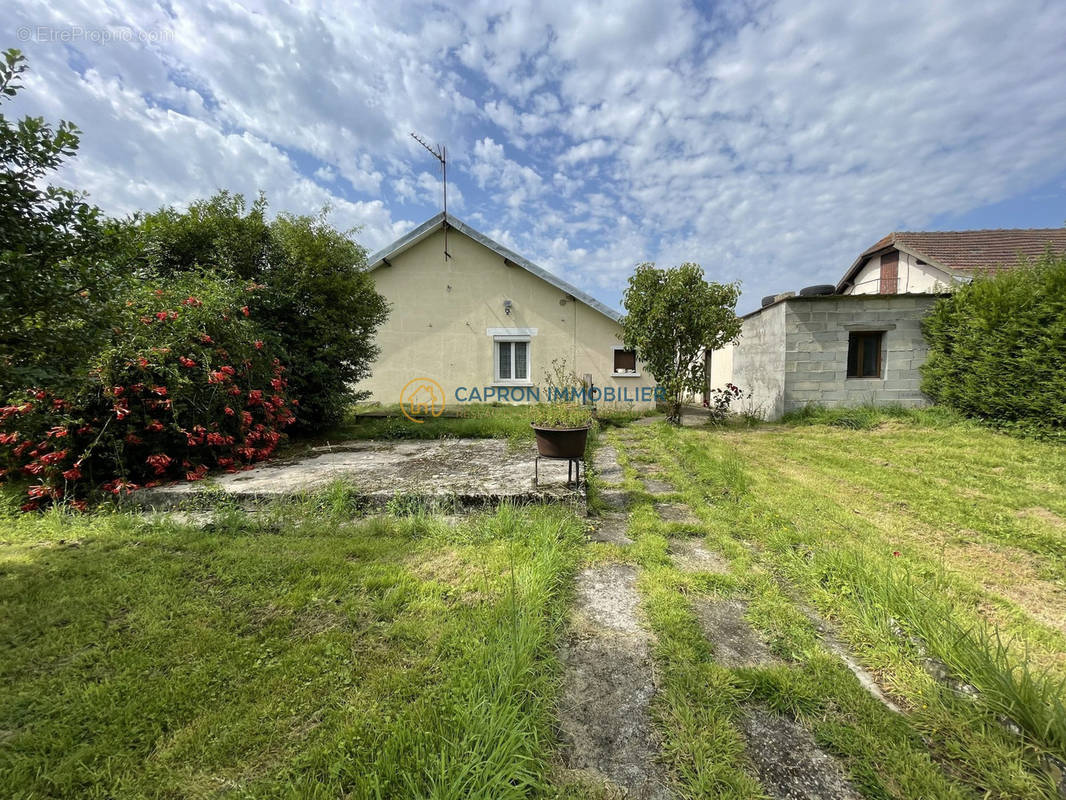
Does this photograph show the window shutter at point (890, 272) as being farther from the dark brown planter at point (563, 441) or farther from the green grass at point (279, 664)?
the green grass at point (279, 664)

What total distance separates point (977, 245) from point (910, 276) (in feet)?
6.84

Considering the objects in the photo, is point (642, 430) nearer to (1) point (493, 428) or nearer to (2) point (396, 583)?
(1) point (493, 428)

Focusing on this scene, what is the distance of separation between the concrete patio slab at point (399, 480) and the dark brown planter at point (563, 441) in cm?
31

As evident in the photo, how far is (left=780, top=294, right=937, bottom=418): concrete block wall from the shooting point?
8211 millimetres

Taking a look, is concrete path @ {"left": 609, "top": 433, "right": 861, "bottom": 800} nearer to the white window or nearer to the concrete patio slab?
the concrete patio slab

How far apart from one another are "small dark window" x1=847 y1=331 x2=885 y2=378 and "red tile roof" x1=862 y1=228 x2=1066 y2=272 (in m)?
5.80

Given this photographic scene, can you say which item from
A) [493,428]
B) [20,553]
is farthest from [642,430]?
[20,553]

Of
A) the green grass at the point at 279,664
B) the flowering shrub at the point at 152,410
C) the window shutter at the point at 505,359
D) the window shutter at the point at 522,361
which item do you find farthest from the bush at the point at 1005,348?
the flowering shrub at the point at 152,410

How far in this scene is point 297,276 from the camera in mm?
6383

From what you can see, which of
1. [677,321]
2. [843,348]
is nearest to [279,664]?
[677,321]

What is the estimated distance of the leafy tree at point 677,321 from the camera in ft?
26.2

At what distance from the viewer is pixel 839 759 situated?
1.40m

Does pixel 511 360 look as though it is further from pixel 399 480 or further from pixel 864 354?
pixel 864 354

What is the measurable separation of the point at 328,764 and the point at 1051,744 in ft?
8.09
